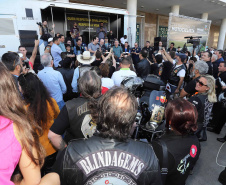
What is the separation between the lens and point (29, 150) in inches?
33.1

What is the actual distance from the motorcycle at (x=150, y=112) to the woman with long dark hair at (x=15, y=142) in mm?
1165

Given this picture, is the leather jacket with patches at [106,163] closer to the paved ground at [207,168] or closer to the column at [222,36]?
the paved ground at [207,168]

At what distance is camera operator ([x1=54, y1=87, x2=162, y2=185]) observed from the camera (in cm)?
93

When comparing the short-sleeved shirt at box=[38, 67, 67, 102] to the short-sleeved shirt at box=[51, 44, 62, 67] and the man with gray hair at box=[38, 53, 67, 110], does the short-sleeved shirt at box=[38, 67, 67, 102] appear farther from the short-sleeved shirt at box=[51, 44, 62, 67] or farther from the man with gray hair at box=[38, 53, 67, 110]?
the short-sleeved shirt at box=[51, 44, 62, 67]

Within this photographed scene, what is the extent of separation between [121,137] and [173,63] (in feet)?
13.9

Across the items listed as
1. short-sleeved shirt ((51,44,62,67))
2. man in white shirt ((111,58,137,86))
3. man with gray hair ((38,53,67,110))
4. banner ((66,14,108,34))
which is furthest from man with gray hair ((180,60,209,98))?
banner ((66,14,108,34))

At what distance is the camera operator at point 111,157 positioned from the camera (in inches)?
36.7

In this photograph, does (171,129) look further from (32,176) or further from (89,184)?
(32,176)

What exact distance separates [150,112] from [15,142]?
1.54m

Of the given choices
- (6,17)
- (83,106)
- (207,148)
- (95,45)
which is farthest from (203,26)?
(83,106)

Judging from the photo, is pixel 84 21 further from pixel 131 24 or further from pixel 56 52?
pixel 56 52

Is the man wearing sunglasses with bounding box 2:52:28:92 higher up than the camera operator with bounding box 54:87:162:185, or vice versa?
the man wearing sunglasses with bounding box 2:52:28:92

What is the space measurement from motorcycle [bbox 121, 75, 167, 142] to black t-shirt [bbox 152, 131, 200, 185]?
0.39 metres

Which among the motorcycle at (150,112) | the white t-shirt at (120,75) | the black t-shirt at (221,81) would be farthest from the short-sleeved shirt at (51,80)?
the black t-shirt at (221,81)
